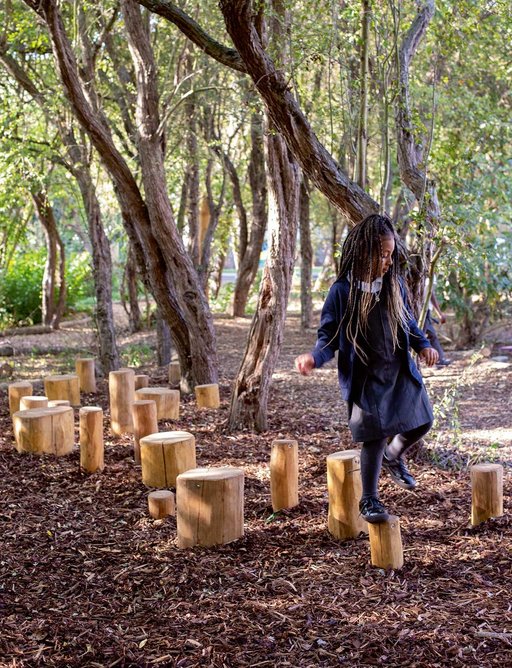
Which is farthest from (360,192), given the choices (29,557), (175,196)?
(175,196)

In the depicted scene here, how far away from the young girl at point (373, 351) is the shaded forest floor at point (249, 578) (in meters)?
0.48

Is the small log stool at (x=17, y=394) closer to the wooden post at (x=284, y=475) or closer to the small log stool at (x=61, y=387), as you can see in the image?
the small log stool at (x=61, y=387)

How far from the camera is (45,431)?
6227 millimetres

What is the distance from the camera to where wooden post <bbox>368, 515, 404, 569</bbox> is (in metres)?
3.90

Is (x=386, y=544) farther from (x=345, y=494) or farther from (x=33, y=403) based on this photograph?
(x=33, y=403)

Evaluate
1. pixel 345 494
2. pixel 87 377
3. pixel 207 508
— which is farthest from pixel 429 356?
pixel 87 377

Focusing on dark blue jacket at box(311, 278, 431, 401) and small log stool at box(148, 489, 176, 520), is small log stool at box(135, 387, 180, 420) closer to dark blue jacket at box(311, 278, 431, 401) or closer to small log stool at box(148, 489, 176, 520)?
small log stool at box(148, 489, 176, 520)

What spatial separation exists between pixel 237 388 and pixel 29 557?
2.94 meters

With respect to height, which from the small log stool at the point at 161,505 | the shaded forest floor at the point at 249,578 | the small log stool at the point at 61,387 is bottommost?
the shaded forest floor at the point at 249,578

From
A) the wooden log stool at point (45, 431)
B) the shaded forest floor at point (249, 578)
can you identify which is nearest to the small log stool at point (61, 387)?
the shaded forest floor at point (249, 578)

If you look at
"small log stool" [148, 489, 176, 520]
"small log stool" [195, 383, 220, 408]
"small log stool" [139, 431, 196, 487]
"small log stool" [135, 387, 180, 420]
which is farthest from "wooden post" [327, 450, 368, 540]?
"small log stool" [195, 383, 220, 408]

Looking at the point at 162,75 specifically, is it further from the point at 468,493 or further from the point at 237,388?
the point at 468,493

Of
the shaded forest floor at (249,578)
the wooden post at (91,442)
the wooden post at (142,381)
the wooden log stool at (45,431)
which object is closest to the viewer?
the shaded forest floor at (249,578)

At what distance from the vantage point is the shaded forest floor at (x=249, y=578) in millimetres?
3287
